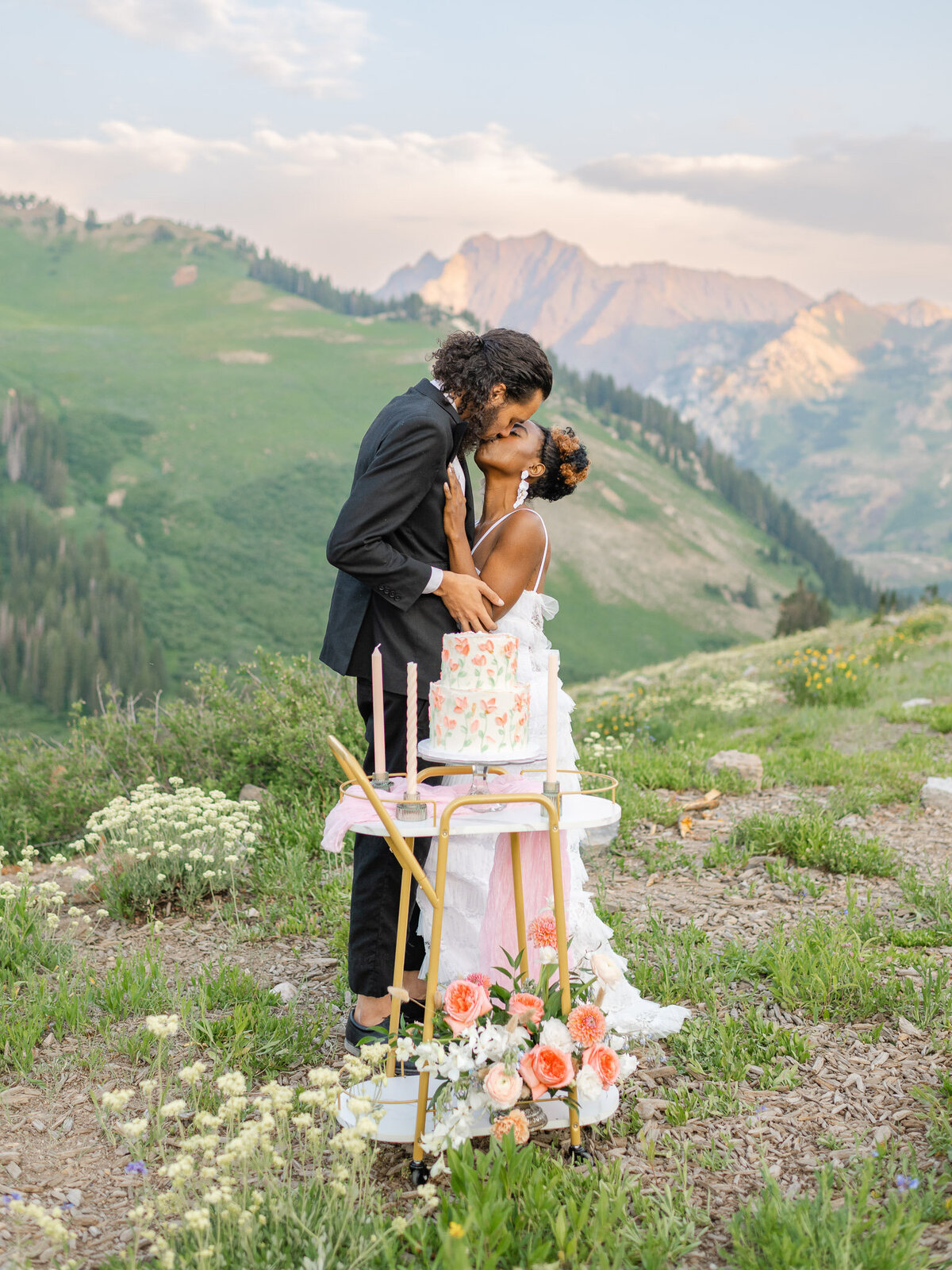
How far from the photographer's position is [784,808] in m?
A: 7.01

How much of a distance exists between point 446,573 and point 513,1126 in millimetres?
1733

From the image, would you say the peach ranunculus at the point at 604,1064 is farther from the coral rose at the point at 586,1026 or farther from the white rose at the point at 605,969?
the white rose at the point at 605,969

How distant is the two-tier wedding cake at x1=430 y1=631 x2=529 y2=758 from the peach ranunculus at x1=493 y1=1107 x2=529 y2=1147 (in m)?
1.00

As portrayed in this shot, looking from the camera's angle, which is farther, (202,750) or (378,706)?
(202,750)

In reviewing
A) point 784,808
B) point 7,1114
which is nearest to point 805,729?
point 784,808

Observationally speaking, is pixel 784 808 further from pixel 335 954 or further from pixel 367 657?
pixel 367 657

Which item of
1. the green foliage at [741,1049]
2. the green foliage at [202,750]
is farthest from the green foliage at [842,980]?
the green foliage at [202,750]

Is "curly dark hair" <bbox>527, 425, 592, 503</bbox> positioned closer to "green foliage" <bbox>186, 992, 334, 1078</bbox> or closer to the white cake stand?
the white cake stand

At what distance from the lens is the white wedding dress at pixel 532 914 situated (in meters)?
3.47

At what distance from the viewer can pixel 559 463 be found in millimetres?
3797

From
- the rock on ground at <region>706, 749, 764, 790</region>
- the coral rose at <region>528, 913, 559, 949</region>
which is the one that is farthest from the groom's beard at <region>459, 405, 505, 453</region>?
the rock on ground at <region>706, 749, 764, 790</region>

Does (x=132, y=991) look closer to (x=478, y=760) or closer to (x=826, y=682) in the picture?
(x=478, y=760)

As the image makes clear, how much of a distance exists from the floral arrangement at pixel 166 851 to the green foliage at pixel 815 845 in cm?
309

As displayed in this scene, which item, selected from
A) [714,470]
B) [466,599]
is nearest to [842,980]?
[466,599]
